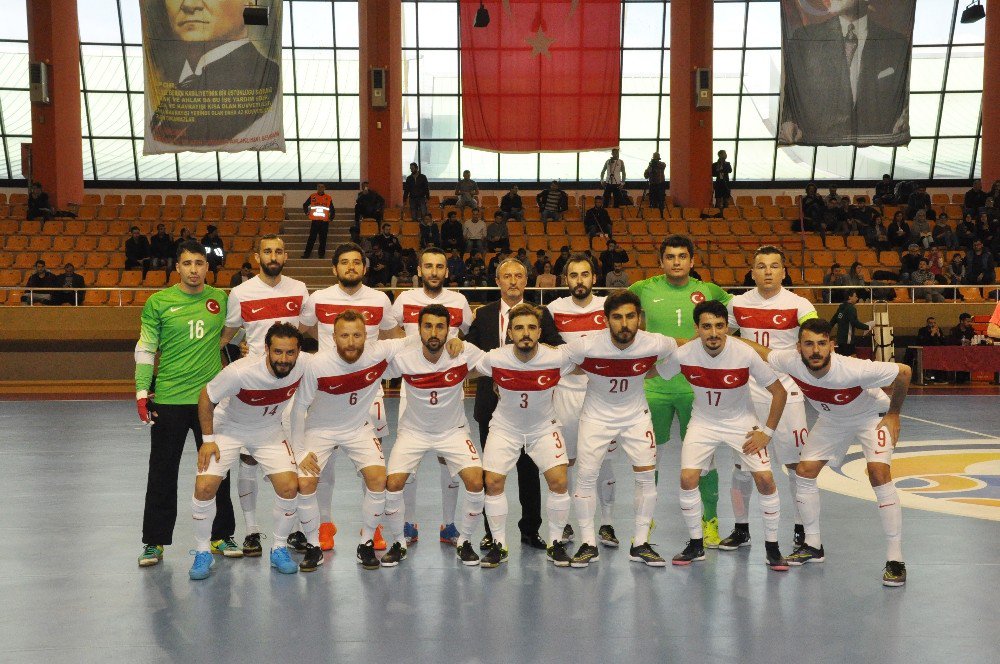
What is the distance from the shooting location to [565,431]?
24.6 ft

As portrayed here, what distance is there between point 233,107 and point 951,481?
A: 60.4ft

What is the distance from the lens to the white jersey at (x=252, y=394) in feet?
21.3

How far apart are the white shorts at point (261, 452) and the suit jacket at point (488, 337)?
1.45m

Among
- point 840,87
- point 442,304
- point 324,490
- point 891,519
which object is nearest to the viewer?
point 891,519

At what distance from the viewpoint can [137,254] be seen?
2308 cm

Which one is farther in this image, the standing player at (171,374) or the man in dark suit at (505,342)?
the man in dark suit at (505,342)

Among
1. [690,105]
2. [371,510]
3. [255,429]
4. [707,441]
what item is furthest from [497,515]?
[690,105]

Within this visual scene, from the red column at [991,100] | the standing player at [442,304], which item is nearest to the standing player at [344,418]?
the standing player at [442,304]

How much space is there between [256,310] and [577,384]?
2378 millimetres

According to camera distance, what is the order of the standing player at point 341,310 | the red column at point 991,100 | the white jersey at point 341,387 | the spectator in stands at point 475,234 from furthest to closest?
the red column at point 991,100 < the spectator in stands at point 475,234 < the standing player at point 341,310 < the white jersey at point 341,387

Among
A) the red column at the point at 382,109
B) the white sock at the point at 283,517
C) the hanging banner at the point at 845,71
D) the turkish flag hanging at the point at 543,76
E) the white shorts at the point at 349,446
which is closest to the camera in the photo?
the white sock at the point at 283,517

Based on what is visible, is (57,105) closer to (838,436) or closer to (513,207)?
(513,207)

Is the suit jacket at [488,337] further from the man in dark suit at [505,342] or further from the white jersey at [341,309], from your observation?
the white jersey at [341,309]

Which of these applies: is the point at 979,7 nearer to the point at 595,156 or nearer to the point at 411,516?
the point at 595,156
